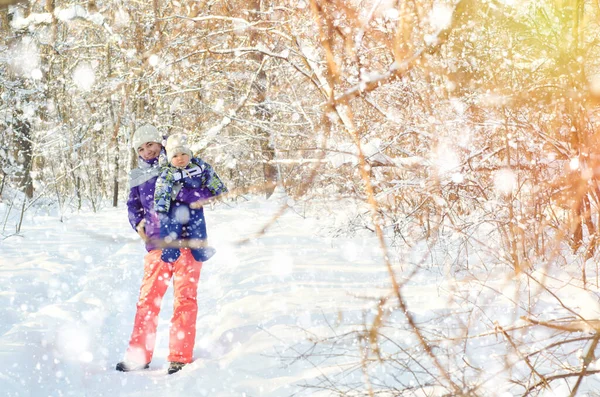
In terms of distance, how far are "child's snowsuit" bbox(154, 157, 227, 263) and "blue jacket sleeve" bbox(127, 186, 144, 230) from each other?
0.83 feet

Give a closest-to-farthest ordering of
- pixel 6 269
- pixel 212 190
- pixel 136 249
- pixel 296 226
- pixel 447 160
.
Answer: pixel 212 190 → pixel 447 160 → pixel 6 269 → pixel 136 249 → pixel 296 226

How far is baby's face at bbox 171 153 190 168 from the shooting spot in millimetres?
Result: 3756

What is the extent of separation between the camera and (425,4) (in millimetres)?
5473

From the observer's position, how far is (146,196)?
12.8 feet

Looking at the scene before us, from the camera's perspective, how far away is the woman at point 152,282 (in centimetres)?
356

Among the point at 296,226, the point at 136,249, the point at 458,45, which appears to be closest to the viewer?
the point at 458,45

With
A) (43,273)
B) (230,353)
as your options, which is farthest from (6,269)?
(230,353)

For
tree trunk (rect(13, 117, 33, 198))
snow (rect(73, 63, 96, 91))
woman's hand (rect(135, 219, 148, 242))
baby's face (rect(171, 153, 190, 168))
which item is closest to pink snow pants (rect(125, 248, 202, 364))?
woman's hand (rect(135, 219, 148, 242))

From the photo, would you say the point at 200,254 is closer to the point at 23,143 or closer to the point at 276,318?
the point at 276,318

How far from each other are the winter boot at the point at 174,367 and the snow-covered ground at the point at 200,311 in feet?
0.24

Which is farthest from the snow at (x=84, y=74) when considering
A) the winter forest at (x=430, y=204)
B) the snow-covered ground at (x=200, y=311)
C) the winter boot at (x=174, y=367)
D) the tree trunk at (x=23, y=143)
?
the winter boot at (x=174, y=367)

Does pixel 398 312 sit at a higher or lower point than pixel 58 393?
higher

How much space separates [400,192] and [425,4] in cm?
207

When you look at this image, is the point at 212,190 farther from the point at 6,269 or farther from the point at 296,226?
the point at 296,226
